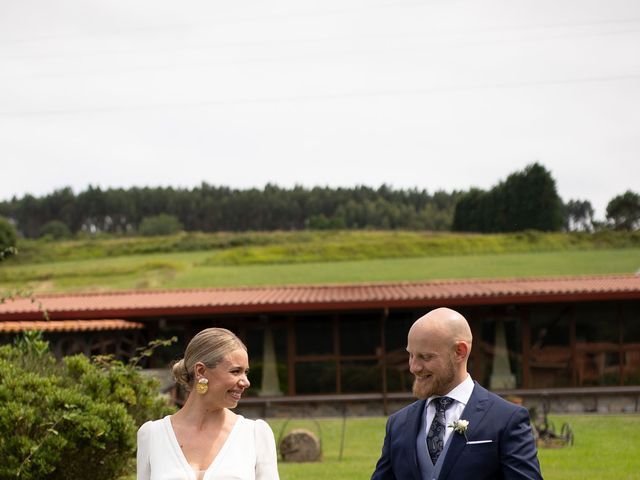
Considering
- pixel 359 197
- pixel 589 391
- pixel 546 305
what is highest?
pixel 359 197

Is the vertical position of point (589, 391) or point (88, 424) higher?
point (88, 424)

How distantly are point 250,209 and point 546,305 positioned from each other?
65097 millimetres

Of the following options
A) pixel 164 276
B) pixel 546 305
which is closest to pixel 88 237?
pixel 164 276

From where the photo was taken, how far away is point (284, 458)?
539 inches

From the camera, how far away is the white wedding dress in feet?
12.3

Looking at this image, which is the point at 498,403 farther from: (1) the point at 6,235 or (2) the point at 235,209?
(2) the point at 235,209

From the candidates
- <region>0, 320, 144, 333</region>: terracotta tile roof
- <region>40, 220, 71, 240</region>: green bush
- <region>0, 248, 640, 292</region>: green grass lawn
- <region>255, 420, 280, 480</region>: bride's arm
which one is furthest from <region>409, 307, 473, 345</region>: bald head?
<region>40, 220, 71, 240</region>: green bush

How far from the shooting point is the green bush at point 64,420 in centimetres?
866

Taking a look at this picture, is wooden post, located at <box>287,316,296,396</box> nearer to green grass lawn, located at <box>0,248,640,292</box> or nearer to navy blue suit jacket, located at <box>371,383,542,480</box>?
navy blue suit jacket, located at <box>371,383,542,480</box>

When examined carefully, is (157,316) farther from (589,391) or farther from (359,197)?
(359,197)

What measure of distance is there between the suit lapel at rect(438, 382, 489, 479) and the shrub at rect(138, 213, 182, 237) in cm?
8006

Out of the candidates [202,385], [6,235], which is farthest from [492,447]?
[6,235]

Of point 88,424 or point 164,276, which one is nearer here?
point 88,424

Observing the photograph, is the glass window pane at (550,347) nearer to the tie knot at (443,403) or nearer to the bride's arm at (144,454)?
the tie knot at (443,403)
